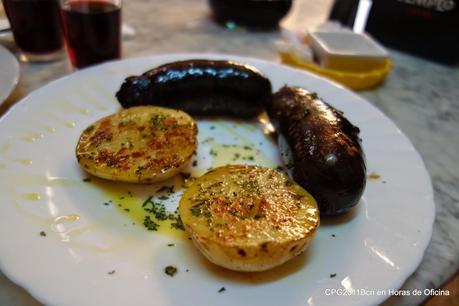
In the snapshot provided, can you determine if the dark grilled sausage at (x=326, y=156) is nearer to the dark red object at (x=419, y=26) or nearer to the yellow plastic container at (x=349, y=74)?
the yellow plastic container at (x=349, y=74)

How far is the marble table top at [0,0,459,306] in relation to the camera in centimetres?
120

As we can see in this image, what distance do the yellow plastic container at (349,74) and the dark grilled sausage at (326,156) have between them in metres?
0.64

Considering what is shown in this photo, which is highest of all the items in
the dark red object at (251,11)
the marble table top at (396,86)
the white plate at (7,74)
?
the dark red object at (251,11)

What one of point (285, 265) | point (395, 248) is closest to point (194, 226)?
point (285, 265)

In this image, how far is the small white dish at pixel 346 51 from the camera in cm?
205

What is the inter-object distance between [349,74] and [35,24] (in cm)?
155

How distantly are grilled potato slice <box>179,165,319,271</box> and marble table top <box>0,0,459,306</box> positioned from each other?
12.6 inches

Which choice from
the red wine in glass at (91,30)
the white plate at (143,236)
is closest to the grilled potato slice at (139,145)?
the white plate at (143,236)

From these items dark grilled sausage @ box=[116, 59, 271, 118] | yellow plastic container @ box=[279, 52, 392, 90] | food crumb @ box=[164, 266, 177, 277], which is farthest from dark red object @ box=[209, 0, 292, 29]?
food crumb @ box=[164, 266, 177, 277]

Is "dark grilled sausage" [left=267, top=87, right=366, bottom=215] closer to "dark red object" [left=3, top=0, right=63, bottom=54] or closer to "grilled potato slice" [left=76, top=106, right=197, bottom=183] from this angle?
"grilled potato slice" [left=76, top=106, right=197, bottom=183]

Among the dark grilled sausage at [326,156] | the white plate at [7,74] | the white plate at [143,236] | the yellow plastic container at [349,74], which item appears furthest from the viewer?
the yellow plastic container at [349,74]

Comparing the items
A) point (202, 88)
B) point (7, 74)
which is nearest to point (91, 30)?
point (7, 74)

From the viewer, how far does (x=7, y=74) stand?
63.4 inches

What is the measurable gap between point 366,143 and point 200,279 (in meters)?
0.84
